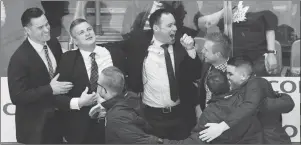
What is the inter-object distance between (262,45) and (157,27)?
84 cm

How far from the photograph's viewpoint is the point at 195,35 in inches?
148

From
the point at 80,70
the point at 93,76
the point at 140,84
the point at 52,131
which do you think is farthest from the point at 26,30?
the point at 140,84

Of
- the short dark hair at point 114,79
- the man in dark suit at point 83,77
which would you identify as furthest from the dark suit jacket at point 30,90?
the short dark hair at point 114,79

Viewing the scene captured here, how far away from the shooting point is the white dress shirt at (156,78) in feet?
12.4

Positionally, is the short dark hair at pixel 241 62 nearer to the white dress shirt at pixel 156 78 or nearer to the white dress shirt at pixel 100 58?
the white dress shirt at pixel 156 78

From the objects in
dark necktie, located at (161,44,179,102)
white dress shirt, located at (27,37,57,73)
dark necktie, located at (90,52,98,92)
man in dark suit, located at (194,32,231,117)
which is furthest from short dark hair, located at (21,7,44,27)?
man in dark suit, located at (194,32,231,117)

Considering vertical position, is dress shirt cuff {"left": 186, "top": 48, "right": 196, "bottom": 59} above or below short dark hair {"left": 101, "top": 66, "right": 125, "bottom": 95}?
above

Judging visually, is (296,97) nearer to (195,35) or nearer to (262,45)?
(262,45)

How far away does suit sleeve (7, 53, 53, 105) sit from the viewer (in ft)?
12.1

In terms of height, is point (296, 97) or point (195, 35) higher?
point (195, 35)

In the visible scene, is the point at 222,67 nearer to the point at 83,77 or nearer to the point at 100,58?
the point at 100,58

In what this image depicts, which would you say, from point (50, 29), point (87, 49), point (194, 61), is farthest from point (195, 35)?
point (50, 29)

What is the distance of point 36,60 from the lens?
12.2 feet

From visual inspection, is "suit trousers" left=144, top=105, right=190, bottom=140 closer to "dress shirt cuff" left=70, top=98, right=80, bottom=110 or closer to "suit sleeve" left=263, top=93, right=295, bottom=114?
"dress shirt cuff" left=70, top=98, right=80, bottom=110
